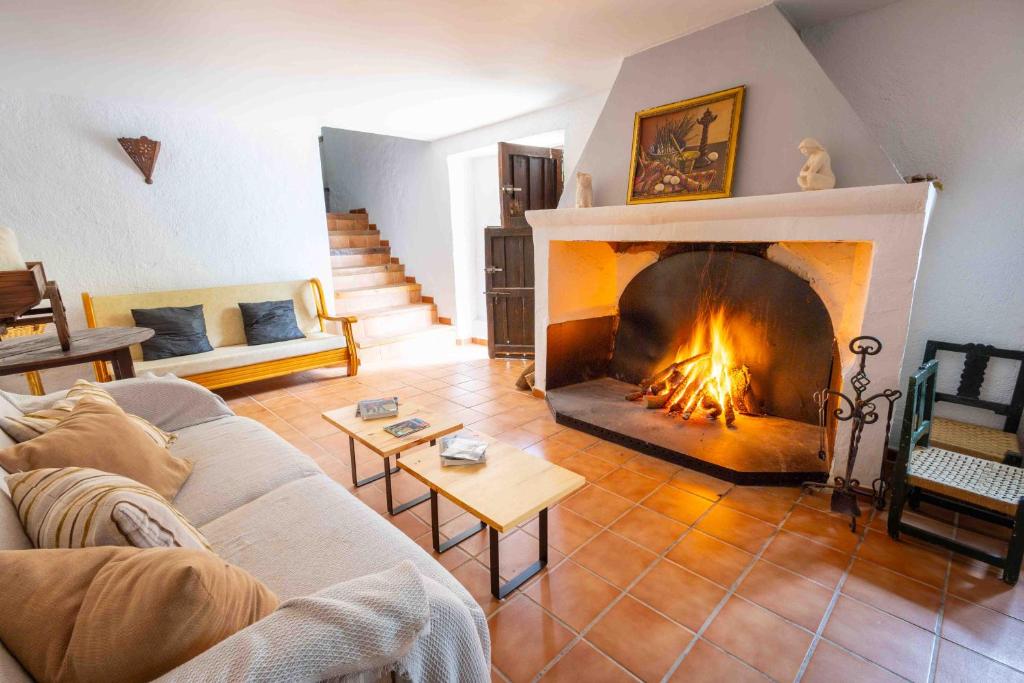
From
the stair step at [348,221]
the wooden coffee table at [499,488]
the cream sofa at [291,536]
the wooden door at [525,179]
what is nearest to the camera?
the cream sofa at [291,536]

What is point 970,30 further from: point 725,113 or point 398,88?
point 398,88

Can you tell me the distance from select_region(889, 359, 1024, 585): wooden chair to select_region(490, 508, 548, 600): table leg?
150 cm

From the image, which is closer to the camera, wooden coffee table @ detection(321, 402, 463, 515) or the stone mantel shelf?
the stone mantel shelf

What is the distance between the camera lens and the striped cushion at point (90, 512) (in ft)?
3.24

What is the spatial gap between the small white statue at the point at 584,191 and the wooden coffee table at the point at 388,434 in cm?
178

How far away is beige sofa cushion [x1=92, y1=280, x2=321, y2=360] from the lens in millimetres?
3877

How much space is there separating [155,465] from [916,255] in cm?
312

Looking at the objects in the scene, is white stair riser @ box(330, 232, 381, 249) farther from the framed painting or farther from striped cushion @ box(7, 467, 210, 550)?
striped cushion @ box(7, 467, 210, 550)

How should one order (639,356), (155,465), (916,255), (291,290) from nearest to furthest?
(155,465), (916,255), (639,356), (291,290)

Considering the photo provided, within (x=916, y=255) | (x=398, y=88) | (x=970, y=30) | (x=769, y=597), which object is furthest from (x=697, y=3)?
(x=769, y=597)

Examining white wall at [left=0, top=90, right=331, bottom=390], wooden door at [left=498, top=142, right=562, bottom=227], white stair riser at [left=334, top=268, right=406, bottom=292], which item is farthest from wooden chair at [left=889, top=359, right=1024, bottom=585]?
white stair riser at [left=334, top=268, right=406, bottom=292]

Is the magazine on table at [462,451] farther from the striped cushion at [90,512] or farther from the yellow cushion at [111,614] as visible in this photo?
the yellow cushion at [111,614]

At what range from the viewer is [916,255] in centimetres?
204

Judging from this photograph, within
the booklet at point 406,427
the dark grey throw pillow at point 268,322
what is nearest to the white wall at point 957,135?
the booklet at point 406,427
